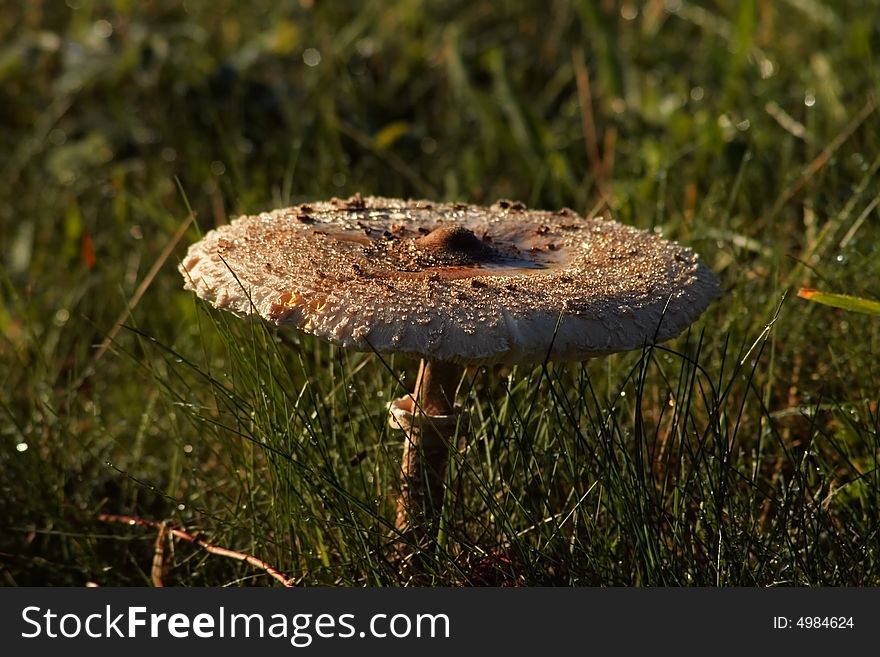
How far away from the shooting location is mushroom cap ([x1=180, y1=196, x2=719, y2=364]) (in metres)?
1.87

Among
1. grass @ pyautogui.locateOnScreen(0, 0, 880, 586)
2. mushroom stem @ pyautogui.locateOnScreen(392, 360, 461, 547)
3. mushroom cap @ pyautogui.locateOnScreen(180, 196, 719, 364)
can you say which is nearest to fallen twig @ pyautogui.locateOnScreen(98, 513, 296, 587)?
grass @ pyautogui.locateOnScreen(0, 0, 880, 586)

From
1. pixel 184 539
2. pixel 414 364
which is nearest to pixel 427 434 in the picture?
pixel 414 364

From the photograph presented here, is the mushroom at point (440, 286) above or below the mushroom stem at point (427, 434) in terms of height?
above

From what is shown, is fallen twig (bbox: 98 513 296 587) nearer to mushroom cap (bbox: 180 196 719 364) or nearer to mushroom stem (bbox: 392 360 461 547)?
mushroom stem (bbox: 392 360 461 547)

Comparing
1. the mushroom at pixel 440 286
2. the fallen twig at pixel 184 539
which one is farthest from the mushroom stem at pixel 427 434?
the fallen twig at pixel 184 539

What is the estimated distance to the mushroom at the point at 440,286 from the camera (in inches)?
73.9

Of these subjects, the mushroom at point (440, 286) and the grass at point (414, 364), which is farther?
the grass at point (414, 364)

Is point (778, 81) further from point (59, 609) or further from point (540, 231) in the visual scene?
point (59, 609)

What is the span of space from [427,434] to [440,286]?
539 millimetres

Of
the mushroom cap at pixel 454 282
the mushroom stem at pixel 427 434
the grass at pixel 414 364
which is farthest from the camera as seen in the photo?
the mushroom stem at pixel 427 434

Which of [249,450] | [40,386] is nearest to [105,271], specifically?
[40,386]

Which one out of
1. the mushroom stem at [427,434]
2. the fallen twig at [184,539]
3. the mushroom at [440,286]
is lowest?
the fallen twig at [184,539]

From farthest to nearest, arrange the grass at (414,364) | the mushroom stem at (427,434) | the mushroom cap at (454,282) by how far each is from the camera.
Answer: the mushroom stem at (427,434), the grass at (414,364), the mushroom cap at (454,282)

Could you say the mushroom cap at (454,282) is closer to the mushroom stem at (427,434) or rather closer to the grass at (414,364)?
the grass at (414,364)
